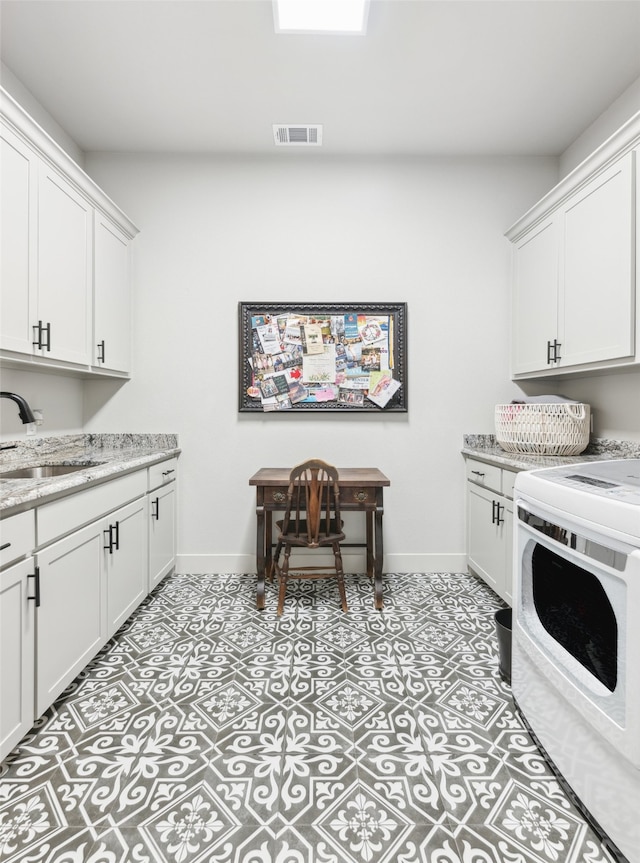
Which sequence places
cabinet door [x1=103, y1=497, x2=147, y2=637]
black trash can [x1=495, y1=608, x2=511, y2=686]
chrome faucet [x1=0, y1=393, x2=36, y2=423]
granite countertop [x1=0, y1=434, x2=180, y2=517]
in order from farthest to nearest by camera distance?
cabinet door [x1=103, y1=497, x2=147, y2=637], chrome faucet [x1=0, y1=393, x2=36, y2=423], black trash can [x1=495, y1=608, x2=511, y2=686], granite countertop [x1=0, y1=434, x2=180, y2=517]

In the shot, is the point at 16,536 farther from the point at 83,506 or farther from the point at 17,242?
the point at 17,242

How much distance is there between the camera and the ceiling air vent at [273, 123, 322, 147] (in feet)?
8.77

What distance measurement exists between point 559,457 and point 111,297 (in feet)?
9.42


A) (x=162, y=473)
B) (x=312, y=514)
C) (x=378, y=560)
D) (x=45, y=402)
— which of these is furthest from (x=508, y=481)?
(x=45, y=402)

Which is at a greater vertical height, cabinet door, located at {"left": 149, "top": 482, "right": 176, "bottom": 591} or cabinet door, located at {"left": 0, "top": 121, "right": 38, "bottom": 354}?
cabinet door, located at {"left": 0, "top": 121, "right": 38, "bottom": 354}

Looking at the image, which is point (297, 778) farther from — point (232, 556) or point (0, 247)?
point (0, 247)

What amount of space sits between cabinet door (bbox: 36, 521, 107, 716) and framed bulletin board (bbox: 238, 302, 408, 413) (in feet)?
4.73

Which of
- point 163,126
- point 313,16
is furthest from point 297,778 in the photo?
point 163,126

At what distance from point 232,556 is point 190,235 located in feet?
7.52

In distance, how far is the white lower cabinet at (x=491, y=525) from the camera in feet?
7.73

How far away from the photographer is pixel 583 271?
2.24 metres

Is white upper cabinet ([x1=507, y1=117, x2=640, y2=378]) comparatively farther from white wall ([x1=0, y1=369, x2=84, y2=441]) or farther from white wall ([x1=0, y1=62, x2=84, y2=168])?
white wall ([x1=0, y1=62, x2=84, y2=168])

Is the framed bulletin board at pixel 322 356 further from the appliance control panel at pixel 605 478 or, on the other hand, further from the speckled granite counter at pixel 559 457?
the appliance control panel at pixel 605 478

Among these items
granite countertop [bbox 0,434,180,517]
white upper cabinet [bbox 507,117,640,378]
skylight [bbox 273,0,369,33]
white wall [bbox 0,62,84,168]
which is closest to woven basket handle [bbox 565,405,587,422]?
white upper cabinet [bbox 507,117,640,378]
